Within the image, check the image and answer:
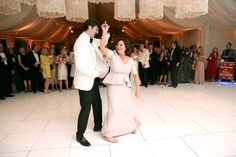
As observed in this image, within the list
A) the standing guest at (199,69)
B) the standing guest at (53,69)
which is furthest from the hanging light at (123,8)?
the standing guest at (199,69)

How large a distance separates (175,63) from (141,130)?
4.52m

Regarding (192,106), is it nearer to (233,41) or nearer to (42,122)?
(42,122)

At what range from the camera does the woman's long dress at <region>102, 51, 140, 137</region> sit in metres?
3.11

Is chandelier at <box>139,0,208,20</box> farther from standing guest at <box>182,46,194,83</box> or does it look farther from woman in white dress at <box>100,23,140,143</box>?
standing guest at <box>182,46,194,83</box>

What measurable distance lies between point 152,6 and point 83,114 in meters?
2.50

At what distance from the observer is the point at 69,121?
409 cm

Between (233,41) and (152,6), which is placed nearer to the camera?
(152,6)

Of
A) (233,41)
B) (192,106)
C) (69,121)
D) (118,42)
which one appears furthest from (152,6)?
(233,41)

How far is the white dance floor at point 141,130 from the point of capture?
9.41 feet

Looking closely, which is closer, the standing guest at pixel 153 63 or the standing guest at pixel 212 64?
the standing guest at pixel 153 63

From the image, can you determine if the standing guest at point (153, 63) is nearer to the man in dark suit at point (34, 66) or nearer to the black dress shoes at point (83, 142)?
the man in dark suit at point (34, 66)

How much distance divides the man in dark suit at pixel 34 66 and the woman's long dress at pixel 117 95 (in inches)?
177

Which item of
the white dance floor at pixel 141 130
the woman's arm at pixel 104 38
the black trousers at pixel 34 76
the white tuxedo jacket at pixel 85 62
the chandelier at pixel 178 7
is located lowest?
the white dance floor at pixel 141 130

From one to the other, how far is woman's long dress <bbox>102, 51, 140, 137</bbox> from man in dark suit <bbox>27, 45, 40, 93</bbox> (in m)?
4.50
